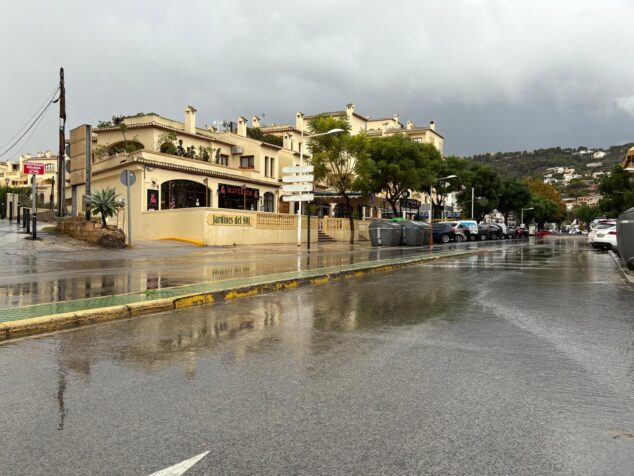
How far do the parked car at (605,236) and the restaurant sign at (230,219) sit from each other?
2043 cm

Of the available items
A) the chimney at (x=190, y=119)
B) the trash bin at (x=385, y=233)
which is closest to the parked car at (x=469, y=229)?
the trash bin at (x=385, y=233)

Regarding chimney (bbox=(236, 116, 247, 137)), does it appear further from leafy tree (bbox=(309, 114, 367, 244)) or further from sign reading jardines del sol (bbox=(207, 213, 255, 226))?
sign reading jardines del sol (bbox=(207, 213, 255, 226))

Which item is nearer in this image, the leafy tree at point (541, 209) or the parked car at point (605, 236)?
the parked car at point (605, 236)

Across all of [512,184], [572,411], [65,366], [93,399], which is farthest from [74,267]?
[512,184]

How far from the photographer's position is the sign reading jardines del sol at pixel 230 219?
103 feet

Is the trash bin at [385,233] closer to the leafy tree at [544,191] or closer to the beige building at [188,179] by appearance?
the beige building at [188,179]

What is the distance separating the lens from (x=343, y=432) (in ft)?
12.3

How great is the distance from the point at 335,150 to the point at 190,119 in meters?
13.5

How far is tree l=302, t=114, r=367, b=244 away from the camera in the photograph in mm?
36844

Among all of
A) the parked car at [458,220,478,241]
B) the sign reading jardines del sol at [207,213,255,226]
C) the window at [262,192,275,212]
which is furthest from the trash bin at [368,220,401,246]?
the parked car at [458,220,478,241]

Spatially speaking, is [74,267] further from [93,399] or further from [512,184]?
[512,184]

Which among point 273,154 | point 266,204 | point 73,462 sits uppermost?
point 273,154

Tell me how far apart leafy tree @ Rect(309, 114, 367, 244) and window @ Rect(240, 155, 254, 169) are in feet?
29.7

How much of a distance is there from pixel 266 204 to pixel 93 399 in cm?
4259
